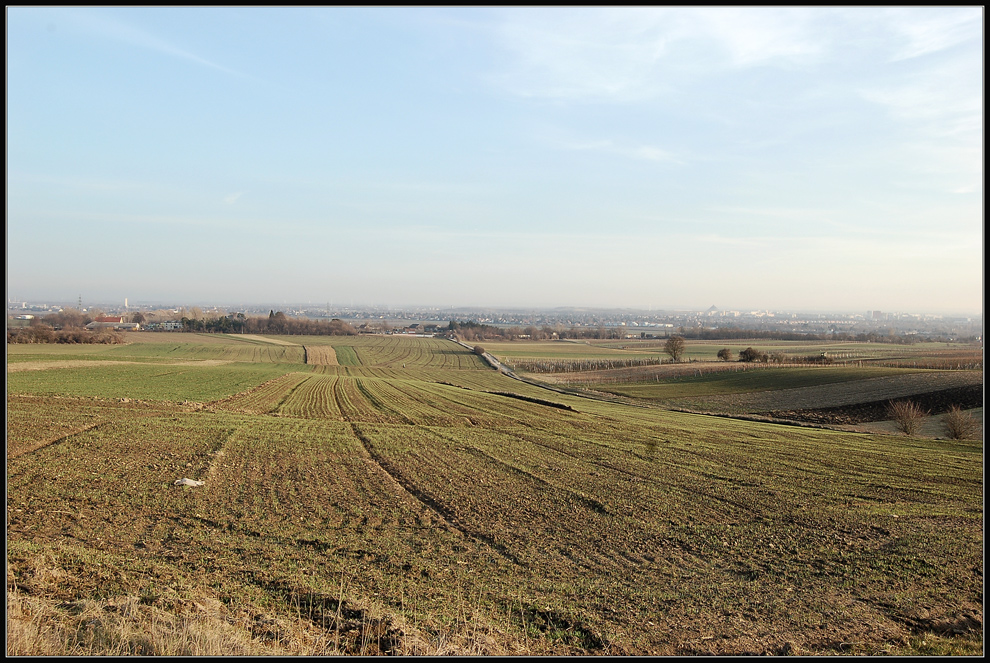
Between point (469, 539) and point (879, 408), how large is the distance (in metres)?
36.4

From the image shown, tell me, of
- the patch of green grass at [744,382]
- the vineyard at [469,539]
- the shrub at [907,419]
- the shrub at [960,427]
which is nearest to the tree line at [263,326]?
the patch of green grass at [744,382]

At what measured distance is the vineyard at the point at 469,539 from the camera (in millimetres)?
6840

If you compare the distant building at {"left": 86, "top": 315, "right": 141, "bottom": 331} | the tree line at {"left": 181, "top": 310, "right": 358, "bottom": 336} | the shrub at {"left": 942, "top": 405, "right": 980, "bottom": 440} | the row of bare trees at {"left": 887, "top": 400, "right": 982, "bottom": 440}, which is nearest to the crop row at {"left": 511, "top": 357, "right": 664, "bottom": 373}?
the row of bare trees at {"left": 887, "top": 400, "right": 982, "bottom": 440}

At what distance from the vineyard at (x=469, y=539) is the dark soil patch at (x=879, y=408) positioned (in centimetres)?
1183

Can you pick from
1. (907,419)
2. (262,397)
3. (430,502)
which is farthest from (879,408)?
(262,397)

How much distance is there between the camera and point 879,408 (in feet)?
119

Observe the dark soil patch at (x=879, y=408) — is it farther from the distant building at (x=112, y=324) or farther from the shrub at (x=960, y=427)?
the distant building at (x=112, y=324)

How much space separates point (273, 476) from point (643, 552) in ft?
31.0

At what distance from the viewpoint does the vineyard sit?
6840 millimetres

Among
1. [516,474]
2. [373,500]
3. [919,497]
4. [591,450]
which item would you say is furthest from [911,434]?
[373,500]

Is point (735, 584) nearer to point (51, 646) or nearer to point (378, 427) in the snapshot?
point (51, 646)

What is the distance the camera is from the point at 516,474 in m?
16.2

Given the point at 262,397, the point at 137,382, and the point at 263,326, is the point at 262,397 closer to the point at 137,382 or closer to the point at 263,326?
the point at 137,382

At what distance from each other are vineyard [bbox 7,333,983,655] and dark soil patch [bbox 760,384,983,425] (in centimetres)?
1183
